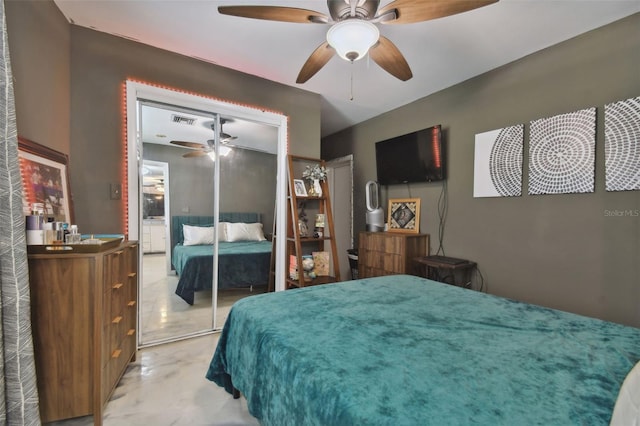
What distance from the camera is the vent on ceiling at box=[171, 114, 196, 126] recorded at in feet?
8.86

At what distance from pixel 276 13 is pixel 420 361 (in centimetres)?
187

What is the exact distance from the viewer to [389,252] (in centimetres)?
329

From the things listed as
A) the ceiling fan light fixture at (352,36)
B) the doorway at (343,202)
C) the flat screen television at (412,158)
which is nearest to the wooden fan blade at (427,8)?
the ceiling fan light fixture at (352,36)

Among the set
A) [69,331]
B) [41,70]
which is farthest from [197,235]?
[41,70]

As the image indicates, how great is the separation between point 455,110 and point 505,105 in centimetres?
52

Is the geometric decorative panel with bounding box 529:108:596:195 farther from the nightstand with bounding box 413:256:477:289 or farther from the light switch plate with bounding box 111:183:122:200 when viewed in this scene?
the light switch plate with bounding box 111:183:122:200

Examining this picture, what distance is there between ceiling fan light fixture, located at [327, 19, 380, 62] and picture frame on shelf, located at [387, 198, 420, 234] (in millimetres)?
2193

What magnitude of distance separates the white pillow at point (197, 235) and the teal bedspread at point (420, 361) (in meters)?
1.50

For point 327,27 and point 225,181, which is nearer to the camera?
point 327,27

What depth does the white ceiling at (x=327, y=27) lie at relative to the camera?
196 cm

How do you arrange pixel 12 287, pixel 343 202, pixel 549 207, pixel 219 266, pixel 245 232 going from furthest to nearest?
pixel 343 202 < pixel 245 232 < pixel 219 266 < pixel 549 207 < pixel 12 287

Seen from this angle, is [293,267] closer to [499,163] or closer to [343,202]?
[343,202]

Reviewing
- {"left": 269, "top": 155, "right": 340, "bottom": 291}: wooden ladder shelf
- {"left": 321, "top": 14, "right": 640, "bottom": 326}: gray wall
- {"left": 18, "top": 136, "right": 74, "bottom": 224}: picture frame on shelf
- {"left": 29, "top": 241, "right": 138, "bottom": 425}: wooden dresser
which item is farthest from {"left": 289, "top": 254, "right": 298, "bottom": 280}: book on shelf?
{"left": 18, "top": 136, "right": 74, "bottom": 224}: picture frame on shelf

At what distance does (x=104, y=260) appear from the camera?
1.53 metres
